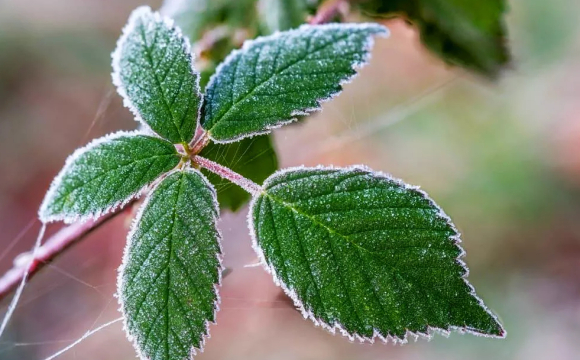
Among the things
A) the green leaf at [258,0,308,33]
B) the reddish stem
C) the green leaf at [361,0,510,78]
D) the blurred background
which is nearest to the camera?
the reddish stem

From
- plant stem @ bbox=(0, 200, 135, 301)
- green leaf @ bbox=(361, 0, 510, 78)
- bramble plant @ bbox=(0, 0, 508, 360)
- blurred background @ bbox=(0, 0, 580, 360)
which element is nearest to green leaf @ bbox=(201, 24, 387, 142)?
bramble plant @ bbox=(0, 0, 508, 360)

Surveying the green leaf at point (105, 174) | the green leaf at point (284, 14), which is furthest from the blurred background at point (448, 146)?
the green leaf at point (105, 174)

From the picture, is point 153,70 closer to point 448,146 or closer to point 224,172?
point 224,172

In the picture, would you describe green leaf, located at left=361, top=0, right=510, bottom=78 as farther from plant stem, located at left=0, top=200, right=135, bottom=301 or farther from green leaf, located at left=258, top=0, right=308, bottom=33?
plant stem, located at left=0, top=200, right=135, bottom=301

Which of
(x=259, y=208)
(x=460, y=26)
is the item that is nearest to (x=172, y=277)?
(x=259, y=208)

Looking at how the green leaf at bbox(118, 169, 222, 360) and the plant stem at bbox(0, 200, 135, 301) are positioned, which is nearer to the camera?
the green leaf at bbox(118, 169, 222, 360)

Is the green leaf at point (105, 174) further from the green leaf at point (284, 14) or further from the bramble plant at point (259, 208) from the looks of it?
the green leaf at point (284, 14)
